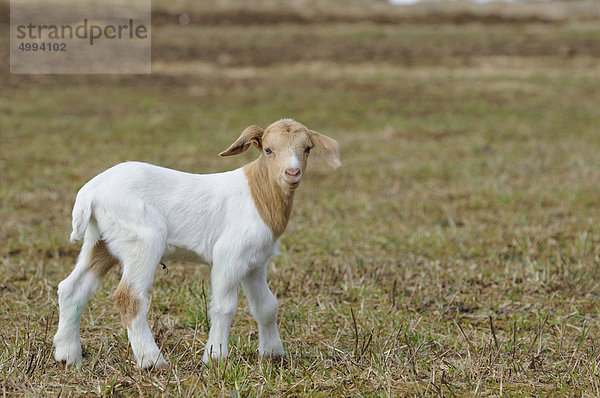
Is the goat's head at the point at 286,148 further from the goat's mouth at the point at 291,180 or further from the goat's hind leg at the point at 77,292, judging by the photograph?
the goat's hind leg at the point at 77,292

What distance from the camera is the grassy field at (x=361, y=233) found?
402cm

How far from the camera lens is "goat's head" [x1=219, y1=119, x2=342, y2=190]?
3.91m

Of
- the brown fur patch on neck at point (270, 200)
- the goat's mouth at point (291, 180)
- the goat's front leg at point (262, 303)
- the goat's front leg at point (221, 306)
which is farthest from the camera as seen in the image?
the goat's front leg at point (262, 303)

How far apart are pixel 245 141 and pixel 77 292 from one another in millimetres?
1344

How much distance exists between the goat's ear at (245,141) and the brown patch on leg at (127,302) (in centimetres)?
93

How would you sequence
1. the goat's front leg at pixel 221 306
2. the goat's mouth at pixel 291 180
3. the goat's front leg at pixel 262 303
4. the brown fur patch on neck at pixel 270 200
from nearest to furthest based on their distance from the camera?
the goat's mouth at pixel 291 180 → the goat's front leg at pixel 221 306 → the brown fur patch on neck at pixel 270 200 → the goat's front leg at pixel 262 303

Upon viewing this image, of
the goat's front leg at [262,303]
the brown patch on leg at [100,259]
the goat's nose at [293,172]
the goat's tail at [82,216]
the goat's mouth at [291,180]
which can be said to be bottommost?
the goat's front leg at [262,303]

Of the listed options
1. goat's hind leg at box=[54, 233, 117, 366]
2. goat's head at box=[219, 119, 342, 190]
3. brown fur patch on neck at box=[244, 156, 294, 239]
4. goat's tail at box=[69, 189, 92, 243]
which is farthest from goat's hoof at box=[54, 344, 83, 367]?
goat's head at box=[219, 119, 342, 190]

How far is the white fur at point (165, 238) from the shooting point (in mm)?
3920

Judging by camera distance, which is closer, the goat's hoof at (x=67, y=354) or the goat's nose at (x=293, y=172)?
the goat's nose at (x=293, y=172)

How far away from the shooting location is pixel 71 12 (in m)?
33.2

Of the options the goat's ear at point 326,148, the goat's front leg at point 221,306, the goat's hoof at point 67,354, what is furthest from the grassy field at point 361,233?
the goat's ear at point 326,148

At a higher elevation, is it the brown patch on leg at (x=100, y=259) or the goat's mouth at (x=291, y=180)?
the goat's mouth at (x=291, y=180)

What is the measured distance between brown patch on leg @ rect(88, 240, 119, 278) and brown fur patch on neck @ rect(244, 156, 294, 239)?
95 cm
